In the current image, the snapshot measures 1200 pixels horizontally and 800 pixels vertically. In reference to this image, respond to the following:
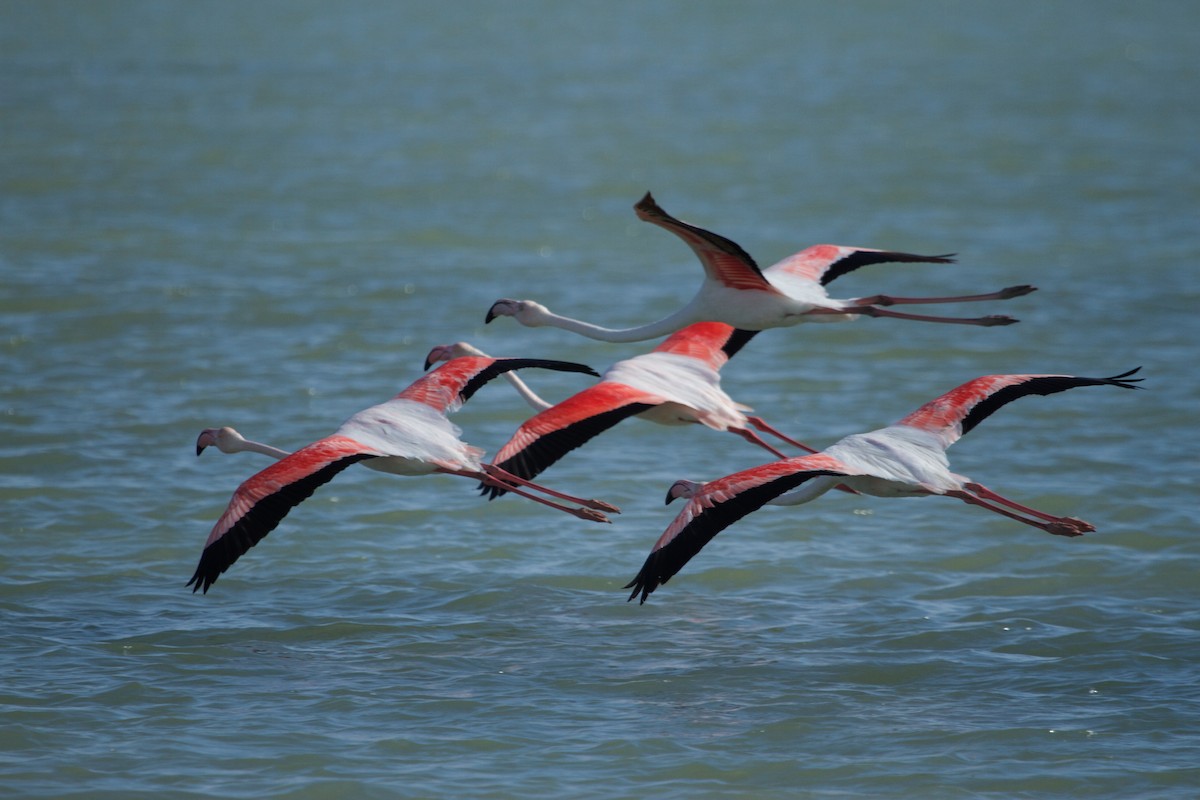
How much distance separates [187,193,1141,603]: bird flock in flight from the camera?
984cm

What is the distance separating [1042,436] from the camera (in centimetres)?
1728

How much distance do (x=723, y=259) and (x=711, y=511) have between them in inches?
93.3

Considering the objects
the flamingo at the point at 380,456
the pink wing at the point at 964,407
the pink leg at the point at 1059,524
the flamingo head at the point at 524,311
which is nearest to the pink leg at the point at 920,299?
the pink wing at the point at 964,407

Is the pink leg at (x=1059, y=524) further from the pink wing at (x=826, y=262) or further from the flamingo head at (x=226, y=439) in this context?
the flamingo head at (x=226, y=439)

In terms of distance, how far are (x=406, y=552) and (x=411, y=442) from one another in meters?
2.97

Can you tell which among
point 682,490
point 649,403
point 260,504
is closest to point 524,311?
point 649,403

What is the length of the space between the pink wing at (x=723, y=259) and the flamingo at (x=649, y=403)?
2.85 feet

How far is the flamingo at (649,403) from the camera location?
1099 cm

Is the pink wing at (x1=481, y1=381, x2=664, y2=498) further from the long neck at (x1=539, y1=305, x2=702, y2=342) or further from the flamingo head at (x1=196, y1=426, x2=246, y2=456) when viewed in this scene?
the flamingo head at (x1=196, y1=426, x2=246, y2=456)

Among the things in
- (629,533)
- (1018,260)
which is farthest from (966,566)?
(1018,260)

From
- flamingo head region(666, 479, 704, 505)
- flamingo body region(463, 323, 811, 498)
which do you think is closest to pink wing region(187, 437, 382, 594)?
flamingo body region(463, 323, 811, 498)

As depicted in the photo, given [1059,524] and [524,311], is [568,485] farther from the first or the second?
[1059,524]

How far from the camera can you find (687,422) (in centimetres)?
1215

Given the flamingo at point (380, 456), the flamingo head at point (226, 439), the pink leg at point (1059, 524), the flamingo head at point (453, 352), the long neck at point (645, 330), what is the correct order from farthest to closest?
the flamingo head at point (453, 352)
the flamingo head at point (226, 439)
the long neck at point (645, 330)
the pink leg at point (1059, 524)
the flamingo at point (380, 456)
